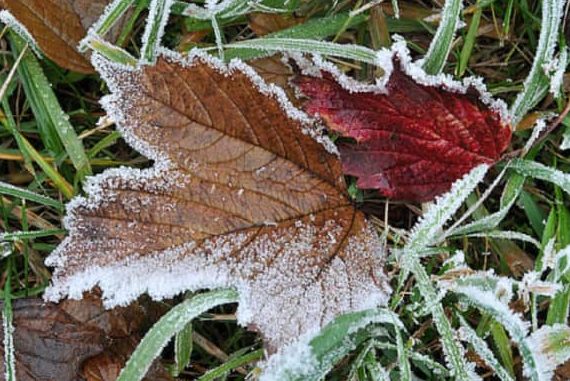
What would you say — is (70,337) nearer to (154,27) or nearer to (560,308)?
(154,27)

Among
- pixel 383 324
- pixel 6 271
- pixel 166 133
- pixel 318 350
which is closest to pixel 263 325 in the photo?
pixel 318 350

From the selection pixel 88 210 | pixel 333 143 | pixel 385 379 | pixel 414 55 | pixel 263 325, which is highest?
pixel 414 55

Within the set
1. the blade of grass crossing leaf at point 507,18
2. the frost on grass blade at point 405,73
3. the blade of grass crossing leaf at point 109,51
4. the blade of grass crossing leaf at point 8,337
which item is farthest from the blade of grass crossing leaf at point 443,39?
the blade of grass crossing leaf at point 8,337

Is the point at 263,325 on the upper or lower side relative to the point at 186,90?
lower

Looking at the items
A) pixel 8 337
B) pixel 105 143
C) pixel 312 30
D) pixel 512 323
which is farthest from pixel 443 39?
pixel 8 337

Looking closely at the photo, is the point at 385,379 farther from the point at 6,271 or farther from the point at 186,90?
the point at 6,271

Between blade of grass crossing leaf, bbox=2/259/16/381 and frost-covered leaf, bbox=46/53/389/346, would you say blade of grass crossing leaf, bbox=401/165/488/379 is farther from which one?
blade of grass crossing leaf, bbox=2/259/16/381

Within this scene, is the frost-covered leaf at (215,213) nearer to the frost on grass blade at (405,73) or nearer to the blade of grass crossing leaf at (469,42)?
the frost on grass blade at (405,73)

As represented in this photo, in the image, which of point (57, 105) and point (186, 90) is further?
point (57, 105)
